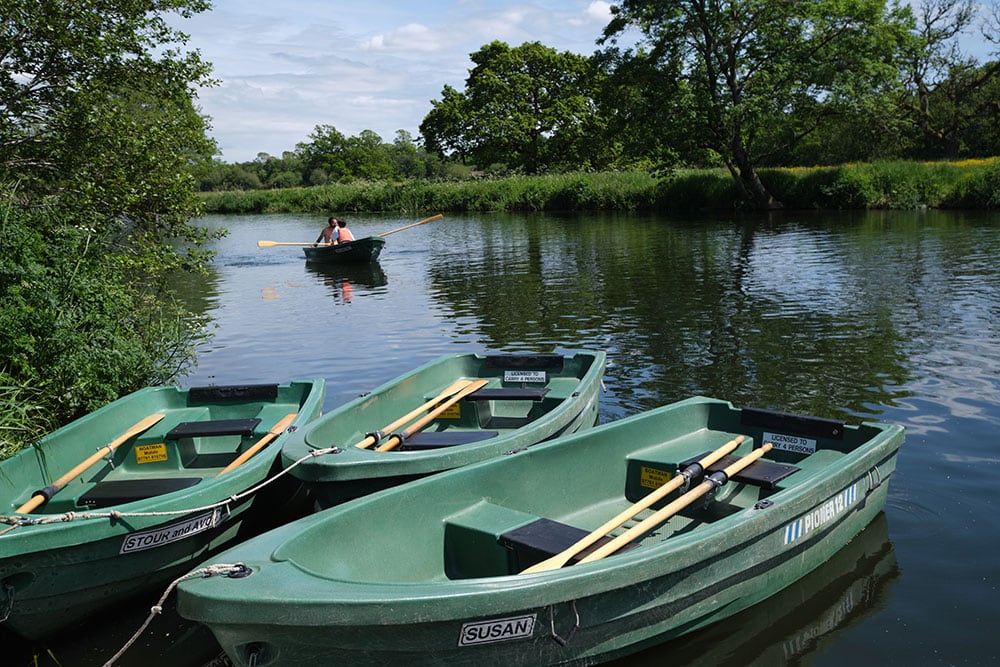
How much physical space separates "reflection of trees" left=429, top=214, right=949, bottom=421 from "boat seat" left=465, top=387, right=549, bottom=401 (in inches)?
87.5

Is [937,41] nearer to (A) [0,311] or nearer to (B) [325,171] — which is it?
(A) [0,311]

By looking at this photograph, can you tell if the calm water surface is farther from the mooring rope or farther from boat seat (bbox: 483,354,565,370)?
boat seat (bbox: 483,354,565,370)

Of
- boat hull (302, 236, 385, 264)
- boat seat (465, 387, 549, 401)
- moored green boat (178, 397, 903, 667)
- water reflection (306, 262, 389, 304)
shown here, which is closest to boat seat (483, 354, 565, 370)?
boat seat (465, 387, 549, 401)

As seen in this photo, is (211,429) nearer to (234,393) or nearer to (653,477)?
(234,393)

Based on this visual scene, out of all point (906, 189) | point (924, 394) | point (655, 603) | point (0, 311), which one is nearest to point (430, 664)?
point (655, 603)

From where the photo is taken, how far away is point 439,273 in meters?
23.5

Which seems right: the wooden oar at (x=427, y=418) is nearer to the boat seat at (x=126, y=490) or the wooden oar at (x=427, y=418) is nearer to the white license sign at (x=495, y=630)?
the boat seat at (x=126, y=490)

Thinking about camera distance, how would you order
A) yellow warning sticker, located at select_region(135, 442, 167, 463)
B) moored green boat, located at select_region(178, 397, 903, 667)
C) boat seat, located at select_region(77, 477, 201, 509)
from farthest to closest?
1. yellow warning sticker, located at select_region(135, 442, 167, 463)
2. boat seat, located at select_region(77, 477, 201, 509)
3. moored green boat, located at select_region(178, 397, 903, 667)

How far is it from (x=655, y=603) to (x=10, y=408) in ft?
19.2

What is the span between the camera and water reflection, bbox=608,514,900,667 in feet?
16.1

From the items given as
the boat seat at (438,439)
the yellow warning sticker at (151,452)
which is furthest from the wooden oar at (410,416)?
the yellow warning sticker at (151,452)

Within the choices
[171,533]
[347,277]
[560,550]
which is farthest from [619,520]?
[347,277]

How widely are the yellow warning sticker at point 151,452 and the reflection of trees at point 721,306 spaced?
5309mm

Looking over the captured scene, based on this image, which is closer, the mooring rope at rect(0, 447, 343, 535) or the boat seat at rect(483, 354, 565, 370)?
the mooring rope at rect(0, 447, 343, 535)
